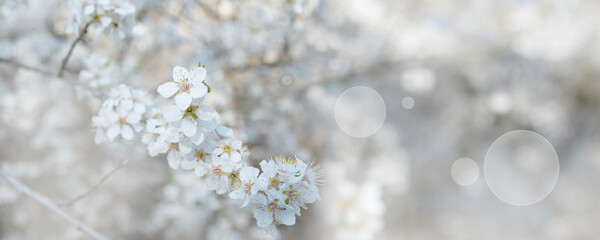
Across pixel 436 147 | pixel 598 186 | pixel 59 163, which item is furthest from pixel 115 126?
pixel 598 186

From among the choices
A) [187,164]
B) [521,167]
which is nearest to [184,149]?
[187,164]

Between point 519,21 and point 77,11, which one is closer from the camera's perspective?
point 77,11

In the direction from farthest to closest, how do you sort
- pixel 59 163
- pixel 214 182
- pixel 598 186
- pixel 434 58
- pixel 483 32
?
pixel 598 186, pixel 483 32, pixel 434 58, pixel 59 163, pixel 214 182

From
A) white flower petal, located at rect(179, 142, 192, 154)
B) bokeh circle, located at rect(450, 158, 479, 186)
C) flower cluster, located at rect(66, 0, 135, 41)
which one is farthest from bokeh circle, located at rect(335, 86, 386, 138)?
white flower petal, located at rect(179, 142, 192, 154)

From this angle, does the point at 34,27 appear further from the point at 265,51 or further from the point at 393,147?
the point at 393,147

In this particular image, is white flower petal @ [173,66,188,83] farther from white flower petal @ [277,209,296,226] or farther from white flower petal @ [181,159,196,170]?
white flower petal @ [277,209,296,226]

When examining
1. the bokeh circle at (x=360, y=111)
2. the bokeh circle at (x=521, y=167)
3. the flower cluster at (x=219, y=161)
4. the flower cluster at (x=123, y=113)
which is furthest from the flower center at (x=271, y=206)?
the bokeh circle at (x=521, y=167)
